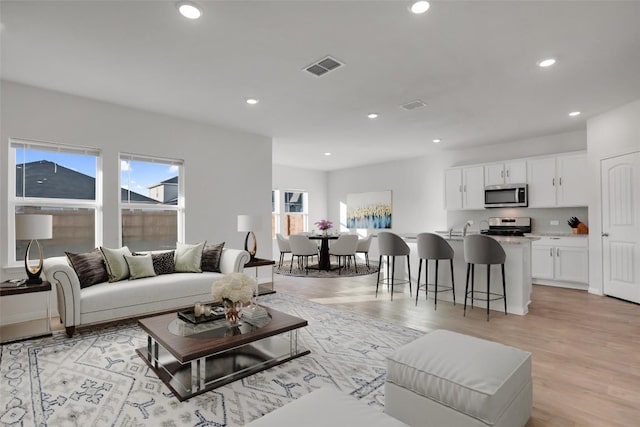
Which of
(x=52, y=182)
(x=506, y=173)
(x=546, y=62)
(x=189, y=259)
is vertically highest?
(x=546, y=62)

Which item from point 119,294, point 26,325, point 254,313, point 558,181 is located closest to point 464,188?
point 558,181

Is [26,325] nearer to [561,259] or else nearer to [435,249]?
[435,249]

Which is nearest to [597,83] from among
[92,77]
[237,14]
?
[237,14]

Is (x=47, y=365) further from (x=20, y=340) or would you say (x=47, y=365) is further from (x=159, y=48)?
(x=159, y=48)

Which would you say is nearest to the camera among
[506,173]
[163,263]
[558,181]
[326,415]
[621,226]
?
[326,415]

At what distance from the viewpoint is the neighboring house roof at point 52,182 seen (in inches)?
156

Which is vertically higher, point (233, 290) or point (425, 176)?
point (425, 176)

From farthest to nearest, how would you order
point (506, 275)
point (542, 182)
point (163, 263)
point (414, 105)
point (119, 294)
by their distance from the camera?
point (542, 182) < point (414, 105) < point (163, 263) < point (506, 275) < point (119, 294)

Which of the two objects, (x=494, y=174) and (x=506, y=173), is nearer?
(x=506, y=173)

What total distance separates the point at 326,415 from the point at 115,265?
3.49m

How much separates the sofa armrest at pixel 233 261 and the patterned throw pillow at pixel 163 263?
0.64 metres

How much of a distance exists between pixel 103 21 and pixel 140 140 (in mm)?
2341

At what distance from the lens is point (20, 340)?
3.18 meters

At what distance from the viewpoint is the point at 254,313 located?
2.89 metres
